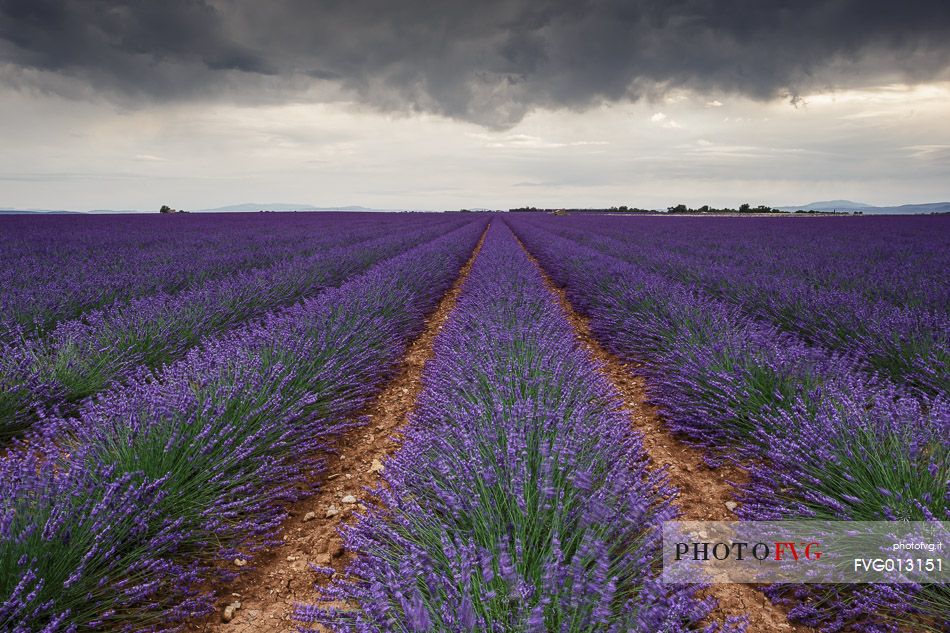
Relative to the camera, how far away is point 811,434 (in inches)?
77.8

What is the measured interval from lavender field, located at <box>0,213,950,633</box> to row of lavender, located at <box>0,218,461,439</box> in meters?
0.03

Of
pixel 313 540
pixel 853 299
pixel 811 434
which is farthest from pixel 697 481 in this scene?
pixel 853 299

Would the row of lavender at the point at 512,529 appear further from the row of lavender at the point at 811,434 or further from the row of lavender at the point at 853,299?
the row of lavender at the point at 853,299

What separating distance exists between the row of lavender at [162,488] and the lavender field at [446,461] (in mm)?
14

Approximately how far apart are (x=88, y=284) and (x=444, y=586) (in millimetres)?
6311

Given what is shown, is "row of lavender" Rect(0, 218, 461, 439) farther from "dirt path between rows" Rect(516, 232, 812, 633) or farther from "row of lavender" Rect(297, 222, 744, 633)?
"dirt path between rows" Rect(516, 232, 812, 633)

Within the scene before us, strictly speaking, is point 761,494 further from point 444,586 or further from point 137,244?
point 137,244

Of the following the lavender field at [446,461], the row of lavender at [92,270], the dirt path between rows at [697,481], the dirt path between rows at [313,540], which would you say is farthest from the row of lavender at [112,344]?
the dirt path between rows at [697,481]

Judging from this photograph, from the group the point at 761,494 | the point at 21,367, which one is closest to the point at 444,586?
the point at 761,494

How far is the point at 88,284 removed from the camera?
5340 mm

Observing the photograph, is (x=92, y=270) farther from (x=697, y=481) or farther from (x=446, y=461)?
(x=697, y=481)

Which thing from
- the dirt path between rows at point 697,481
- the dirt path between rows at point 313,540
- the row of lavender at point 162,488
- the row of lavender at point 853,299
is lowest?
the dirt path between rows at point 313,540

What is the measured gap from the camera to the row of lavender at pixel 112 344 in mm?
2760

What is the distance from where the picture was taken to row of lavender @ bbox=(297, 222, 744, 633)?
1.12 metres
